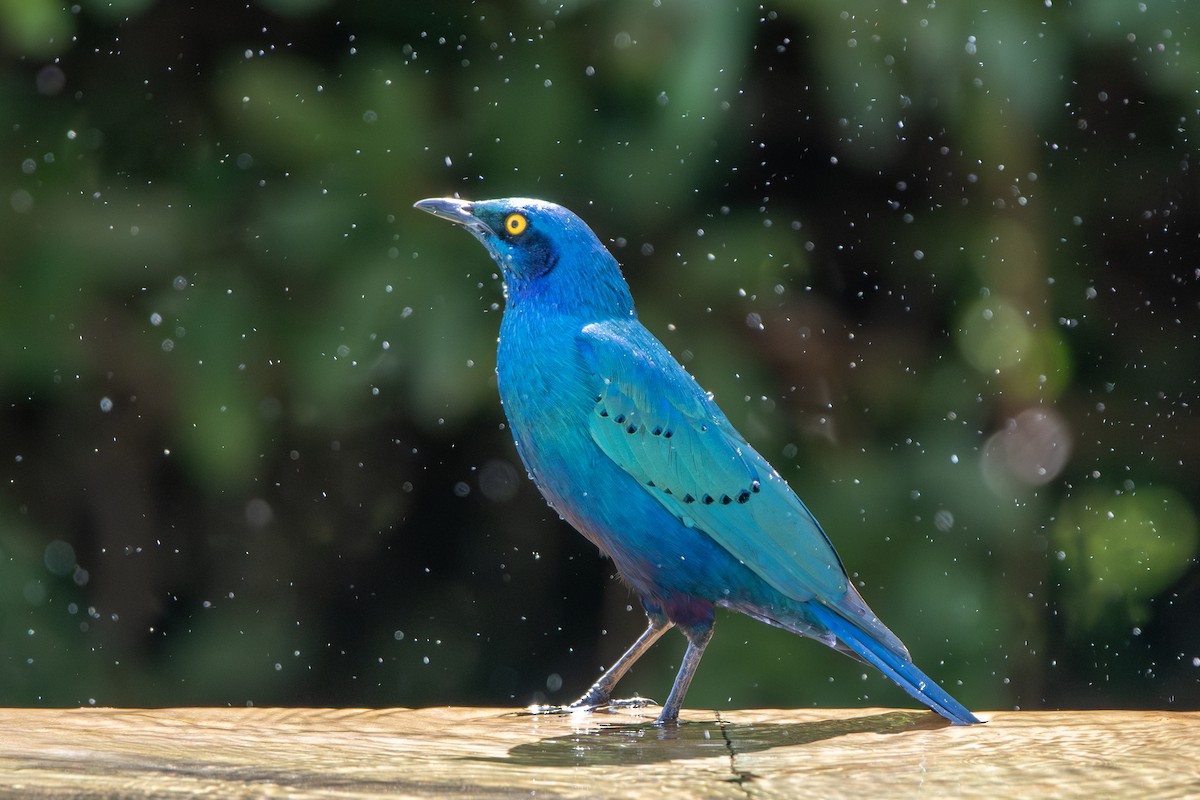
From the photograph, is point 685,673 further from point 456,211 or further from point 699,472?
point 456,211

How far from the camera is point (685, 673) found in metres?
2.78

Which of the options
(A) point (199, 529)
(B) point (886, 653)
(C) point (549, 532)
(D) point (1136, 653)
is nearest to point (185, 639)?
(A) point (199, 529)

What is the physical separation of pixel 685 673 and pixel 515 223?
3.20 ft

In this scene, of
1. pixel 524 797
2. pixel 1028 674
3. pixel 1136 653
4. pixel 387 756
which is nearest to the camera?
pixel 524 797

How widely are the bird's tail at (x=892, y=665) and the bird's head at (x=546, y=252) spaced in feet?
2.48

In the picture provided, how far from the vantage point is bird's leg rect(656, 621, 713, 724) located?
272cm

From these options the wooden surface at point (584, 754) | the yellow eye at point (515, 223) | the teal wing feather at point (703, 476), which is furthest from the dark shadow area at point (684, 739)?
the yellow eye at point (515, 223)

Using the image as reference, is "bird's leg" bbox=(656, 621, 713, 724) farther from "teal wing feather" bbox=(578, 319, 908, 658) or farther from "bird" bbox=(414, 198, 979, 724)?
"teal wing feather" bbox=(578, 319, 908, 658)

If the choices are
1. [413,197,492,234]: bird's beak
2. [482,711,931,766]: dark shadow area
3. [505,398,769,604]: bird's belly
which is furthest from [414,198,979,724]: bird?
[413,197,492,234]: bird's beak

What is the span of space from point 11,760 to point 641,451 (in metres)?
1.26

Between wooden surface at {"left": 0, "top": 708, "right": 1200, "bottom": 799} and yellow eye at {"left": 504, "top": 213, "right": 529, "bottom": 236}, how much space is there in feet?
3.16

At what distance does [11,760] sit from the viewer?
80.0 inches

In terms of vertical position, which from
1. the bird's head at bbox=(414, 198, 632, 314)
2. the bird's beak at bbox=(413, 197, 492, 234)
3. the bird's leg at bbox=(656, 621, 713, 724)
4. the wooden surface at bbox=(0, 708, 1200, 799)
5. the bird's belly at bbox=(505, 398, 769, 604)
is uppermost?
the bird's beak at bbox=(413, 197, 492, 234)

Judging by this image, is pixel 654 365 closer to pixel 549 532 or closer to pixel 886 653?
pixel 886 653
